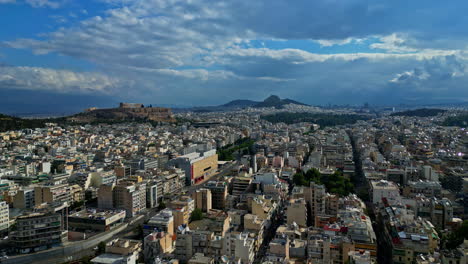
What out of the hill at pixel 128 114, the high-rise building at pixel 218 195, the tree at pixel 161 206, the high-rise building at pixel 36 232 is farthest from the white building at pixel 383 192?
the hill at pixel 128 114

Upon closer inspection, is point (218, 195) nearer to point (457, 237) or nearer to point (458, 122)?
point (457, 237)

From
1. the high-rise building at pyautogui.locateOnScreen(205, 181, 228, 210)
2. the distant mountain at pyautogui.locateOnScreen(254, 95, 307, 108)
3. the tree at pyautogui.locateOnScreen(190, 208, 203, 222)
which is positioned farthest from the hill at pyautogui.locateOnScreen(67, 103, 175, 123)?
the distant mountain at pyautogui.locateOnScreen(254, 95, 307, 108)

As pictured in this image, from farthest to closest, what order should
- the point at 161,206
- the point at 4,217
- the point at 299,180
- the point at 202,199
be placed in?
the point at 299,180
the point at 161,206
the point at 202,199
the point at 4,217

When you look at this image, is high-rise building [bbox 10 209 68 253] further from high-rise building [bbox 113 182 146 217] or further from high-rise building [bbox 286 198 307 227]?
high-rise building [bbox 286 198 307 227]

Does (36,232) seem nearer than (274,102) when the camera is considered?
Yes

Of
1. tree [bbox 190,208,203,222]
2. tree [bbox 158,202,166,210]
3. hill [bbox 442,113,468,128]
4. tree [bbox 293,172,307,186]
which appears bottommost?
tree [bbox 158,202,166,210]

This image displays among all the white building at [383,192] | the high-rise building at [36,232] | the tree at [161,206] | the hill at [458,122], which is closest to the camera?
the high-rise building at [36,232]

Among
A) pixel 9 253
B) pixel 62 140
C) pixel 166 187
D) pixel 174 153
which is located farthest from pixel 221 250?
pixel 62 140

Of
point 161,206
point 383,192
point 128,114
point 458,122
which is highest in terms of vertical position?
point 128,114

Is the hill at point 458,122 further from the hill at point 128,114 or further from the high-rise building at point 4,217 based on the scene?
the high-rise building at point 4,217

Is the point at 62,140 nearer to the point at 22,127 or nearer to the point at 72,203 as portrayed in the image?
the point at 22,127

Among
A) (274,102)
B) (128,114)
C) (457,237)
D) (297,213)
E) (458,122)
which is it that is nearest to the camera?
(457,237)

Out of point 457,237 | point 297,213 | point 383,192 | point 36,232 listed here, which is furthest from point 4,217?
point 457,237
